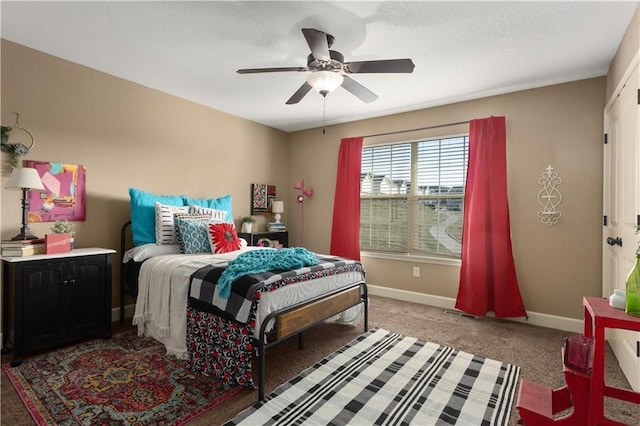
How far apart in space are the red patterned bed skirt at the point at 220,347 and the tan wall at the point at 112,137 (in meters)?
1.67

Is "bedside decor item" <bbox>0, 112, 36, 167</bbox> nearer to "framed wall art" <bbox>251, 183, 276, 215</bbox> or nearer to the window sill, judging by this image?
"framed wall art" <bbox>251, 183, 276, 215</bbox>

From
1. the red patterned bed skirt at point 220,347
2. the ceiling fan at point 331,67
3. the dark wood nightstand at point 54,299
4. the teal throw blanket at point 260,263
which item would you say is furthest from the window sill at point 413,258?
the dark wood nightstand at point 54,299

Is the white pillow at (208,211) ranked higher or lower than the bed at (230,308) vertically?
higher

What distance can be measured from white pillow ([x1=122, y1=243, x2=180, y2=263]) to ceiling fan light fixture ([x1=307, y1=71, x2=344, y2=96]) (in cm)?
215

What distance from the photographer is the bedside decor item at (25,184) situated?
8.22ft

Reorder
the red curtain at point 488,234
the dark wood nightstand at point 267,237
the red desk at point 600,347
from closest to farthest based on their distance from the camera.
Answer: the red desk at point 600,347, the red curtain at point 488,234, the dark wood nightstand at point 267,237

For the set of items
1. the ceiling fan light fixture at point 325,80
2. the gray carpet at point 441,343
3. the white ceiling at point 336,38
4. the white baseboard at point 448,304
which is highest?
the white ceiling at point 336,38

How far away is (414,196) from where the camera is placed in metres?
4.33

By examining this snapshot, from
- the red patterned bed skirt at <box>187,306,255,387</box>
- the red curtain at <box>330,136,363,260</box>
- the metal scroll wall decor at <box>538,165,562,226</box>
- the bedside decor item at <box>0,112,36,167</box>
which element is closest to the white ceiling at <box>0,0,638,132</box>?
the bedside decor item at <box>0,112,36,167</box>

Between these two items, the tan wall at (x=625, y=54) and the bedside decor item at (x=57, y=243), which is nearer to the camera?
the tan wall at (x=625, y=54)

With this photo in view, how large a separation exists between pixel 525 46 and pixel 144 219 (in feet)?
12.7

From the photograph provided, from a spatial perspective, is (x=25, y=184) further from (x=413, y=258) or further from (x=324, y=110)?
(x=413, y=258)

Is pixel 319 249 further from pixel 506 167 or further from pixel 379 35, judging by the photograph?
pixel 379 35

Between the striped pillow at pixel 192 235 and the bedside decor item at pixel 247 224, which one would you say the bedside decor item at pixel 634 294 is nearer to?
the striped pillow at pixel 192 235
